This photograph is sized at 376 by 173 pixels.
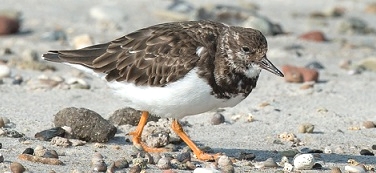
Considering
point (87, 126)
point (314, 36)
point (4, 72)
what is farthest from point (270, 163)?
point (314, 36)

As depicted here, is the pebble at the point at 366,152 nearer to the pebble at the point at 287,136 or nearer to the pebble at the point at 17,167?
the pebble at the point at 287,136

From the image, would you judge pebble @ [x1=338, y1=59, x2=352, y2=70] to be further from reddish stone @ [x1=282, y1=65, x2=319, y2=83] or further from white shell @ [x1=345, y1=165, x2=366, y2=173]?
white shell @ [x1=345, y1=165, x2=366, y2=173]

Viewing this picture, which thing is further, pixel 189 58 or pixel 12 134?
pixel 12 134

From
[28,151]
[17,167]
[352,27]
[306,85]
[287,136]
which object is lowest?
[17,167]

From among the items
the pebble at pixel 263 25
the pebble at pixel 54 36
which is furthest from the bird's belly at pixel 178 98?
the pebble at pixel 263 25

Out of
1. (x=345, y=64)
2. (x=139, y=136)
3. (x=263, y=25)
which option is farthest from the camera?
(x=263, y=25)

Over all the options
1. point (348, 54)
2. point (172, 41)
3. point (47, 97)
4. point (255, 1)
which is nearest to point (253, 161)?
point (172, 41)

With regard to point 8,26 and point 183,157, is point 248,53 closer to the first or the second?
point 183,157
